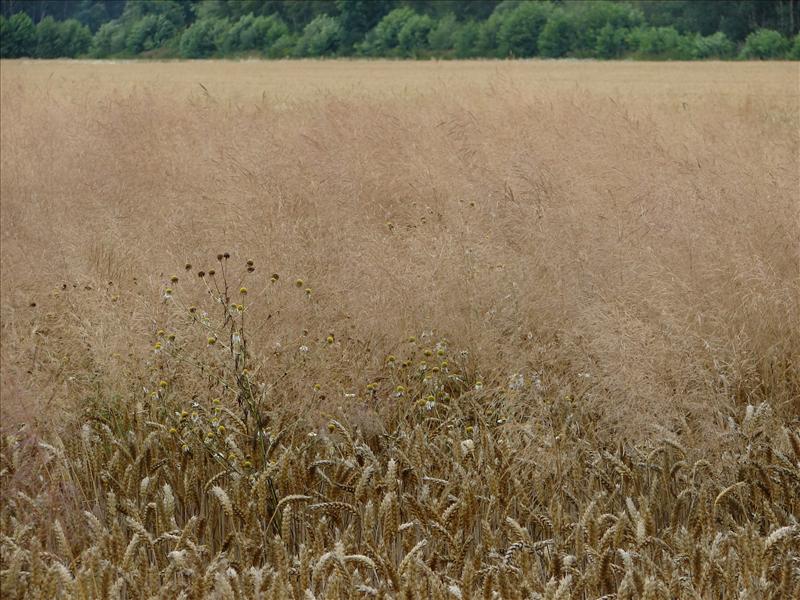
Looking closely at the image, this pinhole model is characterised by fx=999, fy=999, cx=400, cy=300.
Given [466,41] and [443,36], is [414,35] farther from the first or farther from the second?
[466,41]

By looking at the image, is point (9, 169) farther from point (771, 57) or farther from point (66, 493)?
point (771, 57)

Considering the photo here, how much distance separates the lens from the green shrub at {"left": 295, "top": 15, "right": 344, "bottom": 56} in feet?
149

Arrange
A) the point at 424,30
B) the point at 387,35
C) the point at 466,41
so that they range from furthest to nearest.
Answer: the point at 424,30 < the point at 387,35 < the point at 466,41

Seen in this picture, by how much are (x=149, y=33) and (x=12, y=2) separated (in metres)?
9.02

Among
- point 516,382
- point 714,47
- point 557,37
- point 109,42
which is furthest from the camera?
point 109,42

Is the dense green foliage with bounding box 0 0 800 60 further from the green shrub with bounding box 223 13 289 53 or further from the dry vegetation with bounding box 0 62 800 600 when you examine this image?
the dry vegetation with bounding box 0 62 800 600

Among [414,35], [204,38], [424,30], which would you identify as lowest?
[414,35]

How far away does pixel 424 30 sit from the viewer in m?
44.7

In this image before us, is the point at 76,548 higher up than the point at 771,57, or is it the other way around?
the point at 76,548

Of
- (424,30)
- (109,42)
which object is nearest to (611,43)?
(424,30)

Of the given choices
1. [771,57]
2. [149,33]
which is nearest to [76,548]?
[771,57]

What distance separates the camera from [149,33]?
1923 inches

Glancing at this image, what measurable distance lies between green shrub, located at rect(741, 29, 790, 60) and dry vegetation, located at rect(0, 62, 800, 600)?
3033 centimetres

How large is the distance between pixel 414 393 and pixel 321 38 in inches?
1723
